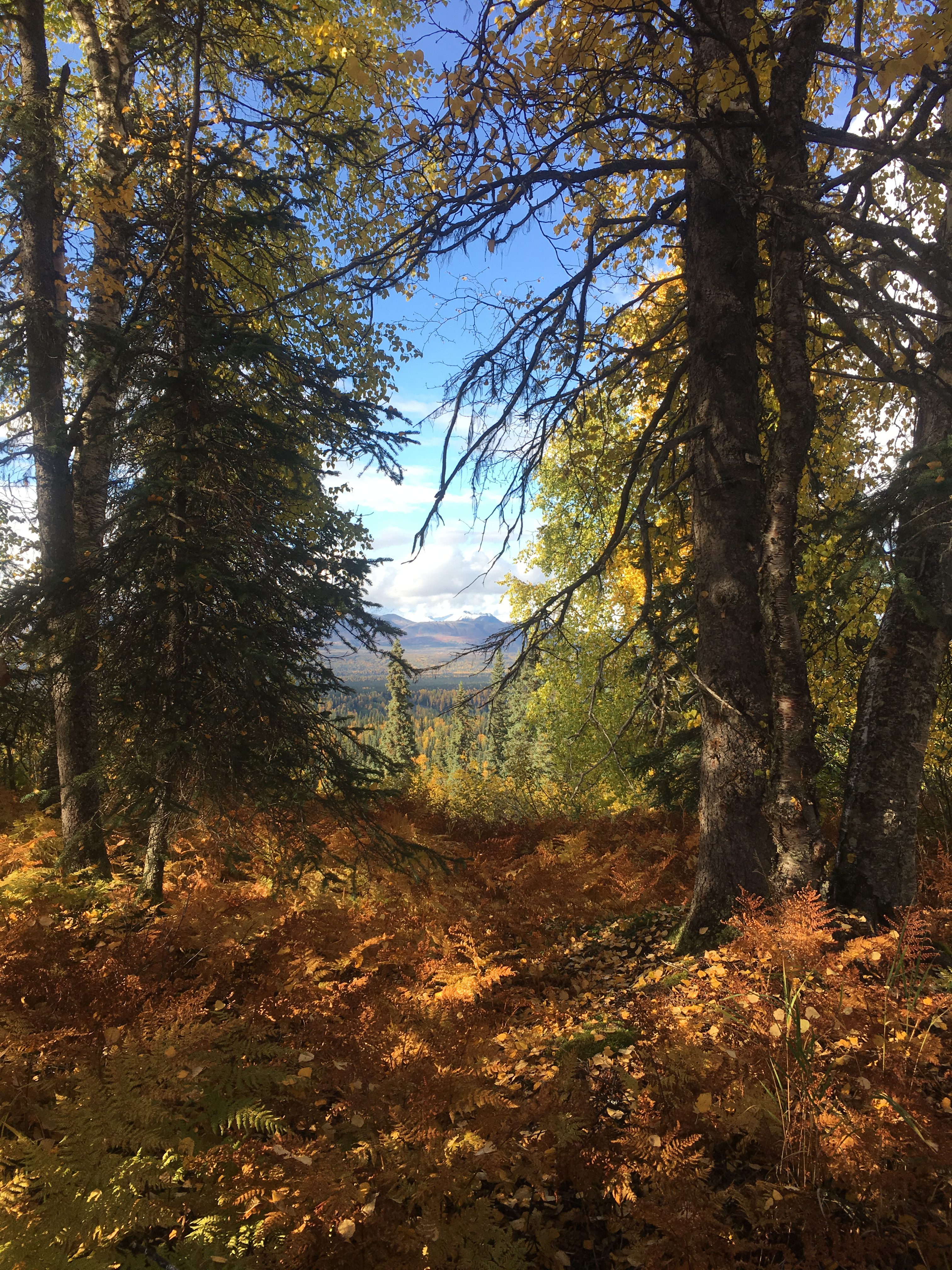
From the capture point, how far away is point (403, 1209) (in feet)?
7.37

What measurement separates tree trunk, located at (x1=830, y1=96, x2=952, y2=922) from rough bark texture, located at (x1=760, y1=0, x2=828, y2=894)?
2.11 feet

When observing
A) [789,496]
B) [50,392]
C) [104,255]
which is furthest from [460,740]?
[789,496]

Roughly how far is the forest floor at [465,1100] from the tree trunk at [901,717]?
0.35 metres

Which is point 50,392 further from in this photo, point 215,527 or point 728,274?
point 728,274

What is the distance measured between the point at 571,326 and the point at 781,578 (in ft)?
8.31

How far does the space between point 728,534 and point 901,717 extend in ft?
5.43

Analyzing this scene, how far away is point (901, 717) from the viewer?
3.93 metres

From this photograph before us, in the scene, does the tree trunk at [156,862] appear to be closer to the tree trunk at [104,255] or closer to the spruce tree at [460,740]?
the tree trunk at [104,255]

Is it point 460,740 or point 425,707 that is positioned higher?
point 460,740

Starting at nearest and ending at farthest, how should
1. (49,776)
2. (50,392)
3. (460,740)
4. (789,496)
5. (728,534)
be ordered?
1. (789,496)
2. (728,534)
3. (50,392)
4. (49,776)
5. (460,740)

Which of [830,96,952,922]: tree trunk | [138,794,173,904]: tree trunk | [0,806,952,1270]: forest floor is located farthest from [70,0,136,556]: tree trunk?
[830,96,952,922]: tree trunk

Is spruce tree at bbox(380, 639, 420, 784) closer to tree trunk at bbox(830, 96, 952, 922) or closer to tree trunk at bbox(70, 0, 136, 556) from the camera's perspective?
tree trunk at bbox(70, 0, 136, 556)

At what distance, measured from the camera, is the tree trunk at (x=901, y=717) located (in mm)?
3793

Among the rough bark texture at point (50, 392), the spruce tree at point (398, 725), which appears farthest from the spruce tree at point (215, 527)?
the spruce tree at point (398, 725)
